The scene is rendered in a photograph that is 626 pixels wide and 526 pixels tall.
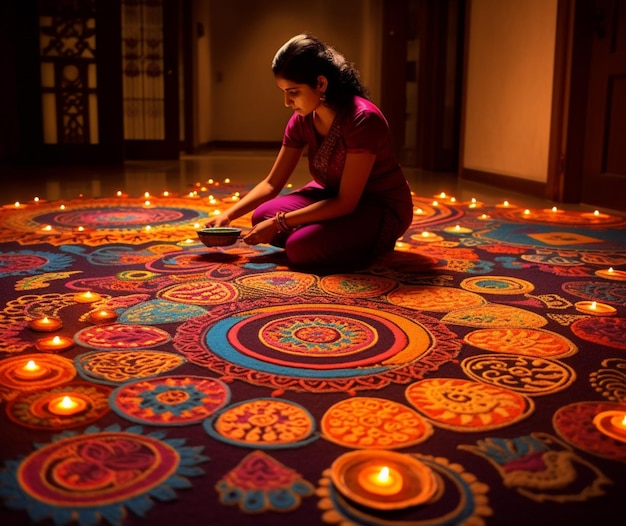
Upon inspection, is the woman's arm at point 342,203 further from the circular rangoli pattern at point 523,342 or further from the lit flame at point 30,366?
the lit flame at point 30,366

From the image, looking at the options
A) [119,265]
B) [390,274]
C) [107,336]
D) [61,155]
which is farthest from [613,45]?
[61,155]

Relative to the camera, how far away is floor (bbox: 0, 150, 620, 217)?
3963 mm

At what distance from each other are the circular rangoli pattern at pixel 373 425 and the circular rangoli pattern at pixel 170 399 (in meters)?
0.20

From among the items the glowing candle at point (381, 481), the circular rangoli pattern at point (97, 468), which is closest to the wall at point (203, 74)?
the circular rangoli pattern at point (97, 468)

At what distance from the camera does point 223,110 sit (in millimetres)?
9695

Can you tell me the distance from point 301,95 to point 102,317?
885 mm

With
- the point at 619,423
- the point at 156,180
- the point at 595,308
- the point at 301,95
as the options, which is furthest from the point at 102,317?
the point at 156,180

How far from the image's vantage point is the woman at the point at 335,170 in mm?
1947

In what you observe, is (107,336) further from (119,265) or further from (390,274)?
(390,274)

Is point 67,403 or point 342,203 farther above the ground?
point 342,203

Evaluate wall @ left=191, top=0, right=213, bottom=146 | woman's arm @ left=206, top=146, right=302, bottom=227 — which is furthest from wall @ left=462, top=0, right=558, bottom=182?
wall @ left=191, top=0, right=213, bottom=146

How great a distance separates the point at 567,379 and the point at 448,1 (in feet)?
17.5

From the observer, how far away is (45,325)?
143 cm

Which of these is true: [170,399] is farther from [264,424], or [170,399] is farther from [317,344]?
[317,344]
